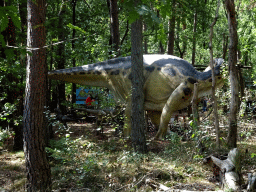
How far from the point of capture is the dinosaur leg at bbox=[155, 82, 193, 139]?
23.9ft

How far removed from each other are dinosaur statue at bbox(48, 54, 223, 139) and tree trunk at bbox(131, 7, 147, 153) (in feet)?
4.14

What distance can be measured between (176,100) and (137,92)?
1.59 m

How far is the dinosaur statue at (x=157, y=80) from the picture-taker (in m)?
7.38

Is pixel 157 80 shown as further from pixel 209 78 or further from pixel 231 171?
pixel 231 171

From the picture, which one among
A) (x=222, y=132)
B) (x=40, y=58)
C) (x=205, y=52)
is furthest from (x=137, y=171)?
(x=205, y=52)

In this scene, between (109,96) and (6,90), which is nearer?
(6,90)

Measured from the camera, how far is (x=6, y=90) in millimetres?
7242

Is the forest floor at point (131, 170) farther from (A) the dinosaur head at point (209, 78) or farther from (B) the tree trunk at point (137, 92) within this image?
(A) the dinosaur head at point (209, 78)

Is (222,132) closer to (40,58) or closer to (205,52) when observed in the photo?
(40,58)

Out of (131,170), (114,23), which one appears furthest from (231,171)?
(114,23)

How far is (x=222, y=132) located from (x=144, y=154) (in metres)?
2.44

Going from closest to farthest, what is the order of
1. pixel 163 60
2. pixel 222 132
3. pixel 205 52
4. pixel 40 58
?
pixel 40 58 < pixel 222 132 < pixel 163 60 < pixel 205 52

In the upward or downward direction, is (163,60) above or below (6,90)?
above

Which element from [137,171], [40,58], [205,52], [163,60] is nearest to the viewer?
[40,58]
